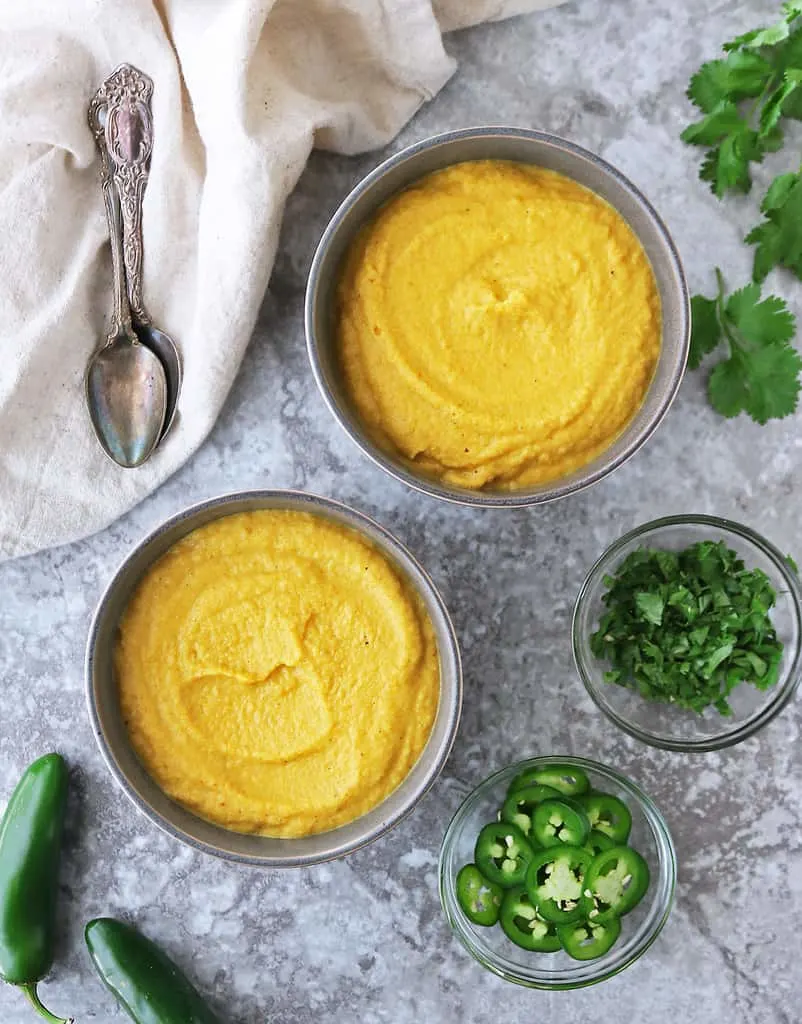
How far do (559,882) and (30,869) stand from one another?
1.42 metres

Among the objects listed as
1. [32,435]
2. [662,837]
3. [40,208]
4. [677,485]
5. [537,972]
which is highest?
[40,208]

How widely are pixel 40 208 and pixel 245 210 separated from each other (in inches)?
22.2

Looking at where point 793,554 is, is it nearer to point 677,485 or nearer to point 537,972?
point 677,485

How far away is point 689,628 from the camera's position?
2.55 m

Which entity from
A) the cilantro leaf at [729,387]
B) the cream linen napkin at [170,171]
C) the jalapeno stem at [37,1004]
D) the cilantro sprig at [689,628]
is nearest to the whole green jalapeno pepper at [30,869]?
the jalapeno stem at [37,1004]

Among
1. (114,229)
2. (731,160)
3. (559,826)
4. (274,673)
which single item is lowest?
(559,826)

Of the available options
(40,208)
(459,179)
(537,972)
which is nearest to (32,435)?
(40,208)

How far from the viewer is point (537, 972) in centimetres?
261

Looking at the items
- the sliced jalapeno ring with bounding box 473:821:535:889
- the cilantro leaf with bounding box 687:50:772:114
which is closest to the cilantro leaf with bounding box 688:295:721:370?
the cilantro leaf with bounding box 687:50:772:114

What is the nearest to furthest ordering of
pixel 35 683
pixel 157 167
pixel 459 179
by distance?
pixel 459 179 → pixel 157 167 → pixel 35 683

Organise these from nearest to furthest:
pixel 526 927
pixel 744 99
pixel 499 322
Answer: pixel 499 322, pixel 526 927, pixel 744 99

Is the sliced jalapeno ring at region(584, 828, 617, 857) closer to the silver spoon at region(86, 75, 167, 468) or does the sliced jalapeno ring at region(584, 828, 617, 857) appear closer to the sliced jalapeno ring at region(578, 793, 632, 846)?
the sliced jalapeno ring at region(578, 793, 632, 846)

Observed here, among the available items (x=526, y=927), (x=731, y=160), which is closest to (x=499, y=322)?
(x=731, y=160)

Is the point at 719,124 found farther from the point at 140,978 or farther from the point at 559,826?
the point at 140,978
